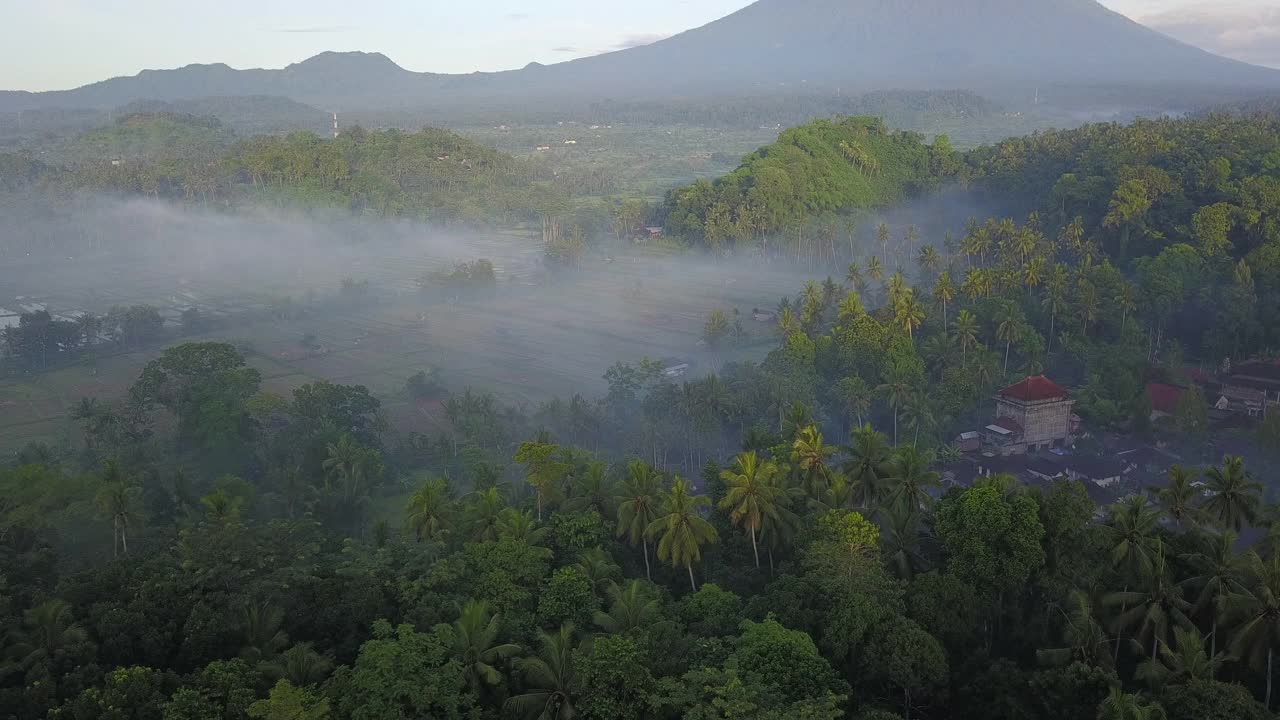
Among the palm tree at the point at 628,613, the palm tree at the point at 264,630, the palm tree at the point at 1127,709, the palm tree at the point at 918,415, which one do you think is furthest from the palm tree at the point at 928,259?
the palm tree at the point at 264,630

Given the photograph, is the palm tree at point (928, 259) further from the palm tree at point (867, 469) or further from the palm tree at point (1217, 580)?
the palm tree at point (1217, 580)

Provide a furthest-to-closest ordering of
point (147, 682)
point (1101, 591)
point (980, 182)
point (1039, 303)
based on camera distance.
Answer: point (980, 182)
point (1039, 303)
point (1101, 591)
point (147, 682)

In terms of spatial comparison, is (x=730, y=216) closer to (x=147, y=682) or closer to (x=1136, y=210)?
(x=1136, y=210)

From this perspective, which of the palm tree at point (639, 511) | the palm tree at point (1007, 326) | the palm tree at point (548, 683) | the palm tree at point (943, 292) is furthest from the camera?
the palm tree at point (943, 292)

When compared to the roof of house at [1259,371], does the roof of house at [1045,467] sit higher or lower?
lower

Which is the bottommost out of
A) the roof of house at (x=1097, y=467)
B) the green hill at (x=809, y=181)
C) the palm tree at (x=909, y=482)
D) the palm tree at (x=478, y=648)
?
the roof of house at (x=1097, y=467)

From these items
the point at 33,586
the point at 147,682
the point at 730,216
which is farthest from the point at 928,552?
the point at 730,216

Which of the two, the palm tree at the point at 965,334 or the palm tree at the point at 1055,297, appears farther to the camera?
the palm tree at the point at 1055,297
